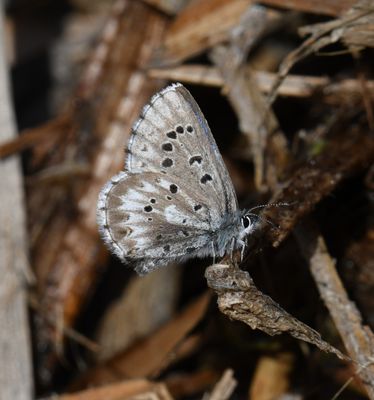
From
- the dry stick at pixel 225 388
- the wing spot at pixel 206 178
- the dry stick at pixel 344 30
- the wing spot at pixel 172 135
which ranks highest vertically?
the dry stick at pixel 344 30

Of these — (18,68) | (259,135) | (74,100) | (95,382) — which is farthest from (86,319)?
(18,68)

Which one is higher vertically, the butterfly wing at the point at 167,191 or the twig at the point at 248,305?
the butterfly wing at the point at 167,191

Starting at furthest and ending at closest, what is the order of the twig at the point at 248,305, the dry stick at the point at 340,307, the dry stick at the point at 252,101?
the dry stick at the point at 252,101 < the dry stick at the point at 340,307 < the twig at the point at 248,305

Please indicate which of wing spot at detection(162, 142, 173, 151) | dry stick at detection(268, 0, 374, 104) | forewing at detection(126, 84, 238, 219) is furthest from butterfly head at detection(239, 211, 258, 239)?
dry stick at detection(268, 0, 374, 104)

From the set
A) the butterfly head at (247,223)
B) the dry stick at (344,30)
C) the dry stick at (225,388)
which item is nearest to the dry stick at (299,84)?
the dry stick at (344,30)

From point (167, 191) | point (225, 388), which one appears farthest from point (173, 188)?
point (225, 388)

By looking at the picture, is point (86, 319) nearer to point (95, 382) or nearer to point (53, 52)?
point (95, 382)

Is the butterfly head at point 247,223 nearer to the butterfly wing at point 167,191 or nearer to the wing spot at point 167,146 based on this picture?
the butterfly wing at point 167,191
